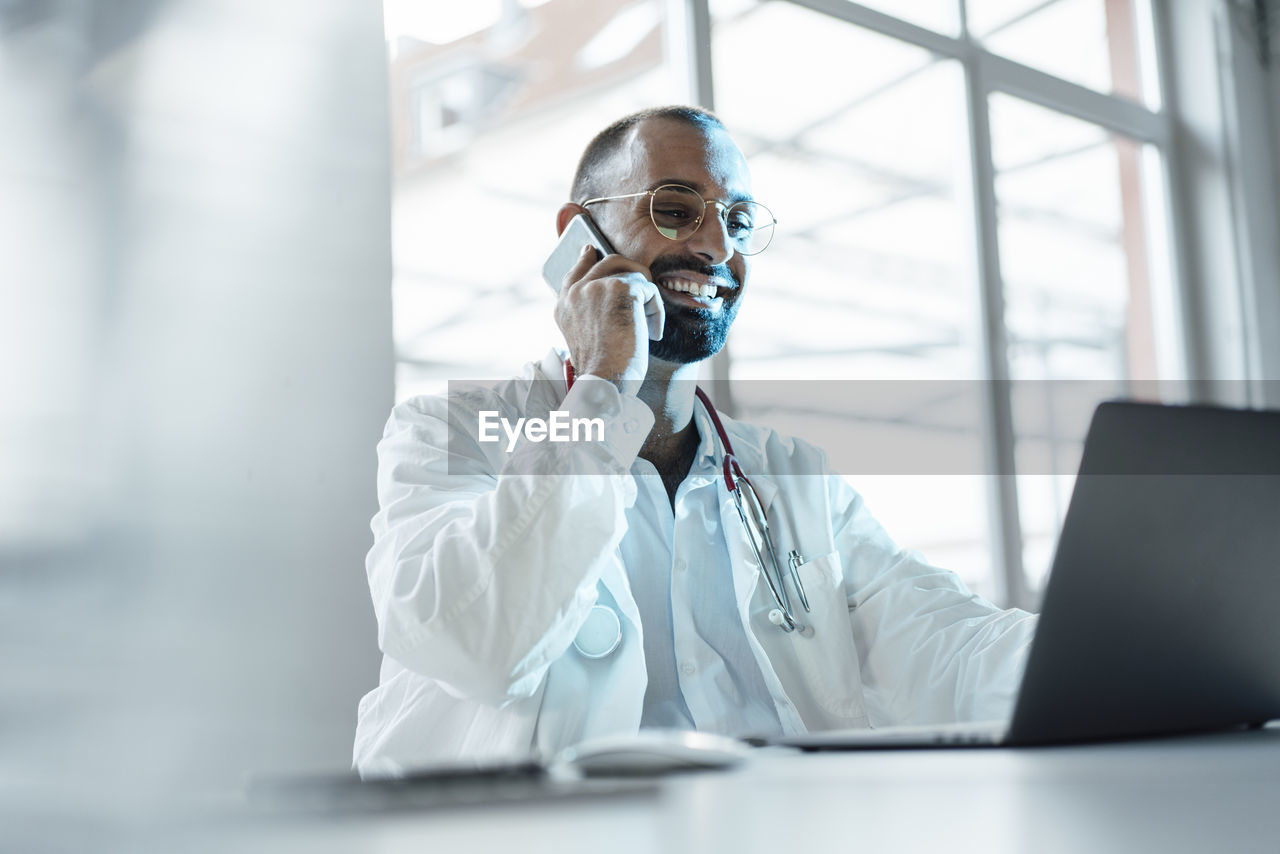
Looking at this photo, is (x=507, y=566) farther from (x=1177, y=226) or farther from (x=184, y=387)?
(x=1177, y=226)

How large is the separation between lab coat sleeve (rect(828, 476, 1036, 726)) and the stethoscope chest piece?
1.62 ft

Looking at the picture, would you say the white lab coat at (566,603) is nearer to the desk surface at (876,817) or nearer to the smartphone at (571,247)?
the smartphone at (571,247)

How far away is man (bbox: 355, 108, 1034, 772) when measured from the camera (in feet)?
4.58

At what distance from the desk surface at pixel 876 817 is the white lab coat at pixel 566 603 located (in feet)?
2.54

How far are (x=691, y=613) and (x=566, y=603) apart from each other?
0.38 metres

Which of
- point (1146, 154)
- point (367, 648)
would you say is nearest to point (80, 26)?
point (367, 648)

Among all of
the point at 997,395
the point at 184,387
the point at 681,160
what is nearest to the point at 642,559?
the point at 681,160

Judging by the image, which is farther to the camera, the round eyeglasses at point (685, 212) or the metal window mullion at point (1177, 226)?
the metal window mullion at point (1177, 226)

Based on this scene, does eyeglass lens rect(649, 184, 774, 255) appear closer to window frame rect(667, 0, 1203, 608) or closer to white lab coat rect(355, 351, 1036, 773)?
white lab coat rect(355, 351, 1036, 773)

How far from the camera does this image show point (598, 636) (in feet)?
5.04

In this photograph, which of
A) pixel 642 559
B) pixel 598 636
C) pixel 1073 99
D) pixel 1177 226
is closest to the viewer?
pixel 598 636

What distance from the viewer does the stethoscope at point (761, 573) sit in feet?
5.05

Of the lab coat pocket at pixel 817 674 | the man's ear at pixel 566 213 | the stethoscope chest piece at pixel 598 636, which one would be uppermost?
the man's ear at pixel 566 213

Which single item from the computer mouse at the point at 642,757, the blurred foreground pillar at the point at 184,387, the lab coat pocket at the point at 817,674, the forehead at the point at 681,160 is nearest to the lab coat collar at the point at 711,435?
the lab coat pocket at the point at 817,674
